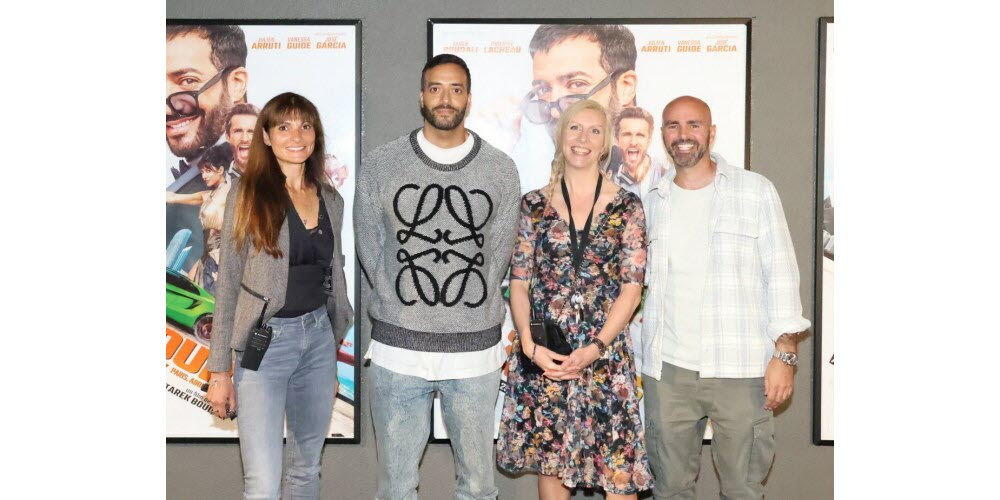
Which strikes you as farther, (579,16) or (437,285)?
(579,16)

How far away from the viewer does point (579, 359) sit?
261cm

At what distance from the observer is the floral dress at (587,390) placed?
8.69ft

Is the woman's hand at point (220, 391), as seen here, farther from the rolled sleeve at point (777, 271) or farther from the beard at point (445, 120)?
the rolled sleeve at point (777, 271)

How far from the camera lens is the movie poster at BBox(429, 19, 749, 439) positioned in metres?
3.30

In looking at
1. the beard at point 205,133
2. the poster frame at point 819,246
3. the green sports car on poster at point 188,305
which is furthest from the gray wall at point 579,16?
the green sports car on poster at point 188,305

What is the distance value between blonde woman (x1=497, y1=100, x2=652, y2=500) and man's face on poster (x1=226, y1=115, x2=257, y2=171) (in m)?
1.43

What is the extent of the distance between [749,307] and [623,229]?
56 cm

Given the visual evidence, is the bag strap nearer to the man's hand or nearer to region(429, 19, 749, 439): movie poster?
region(429, 19, 749, 439): movie poster

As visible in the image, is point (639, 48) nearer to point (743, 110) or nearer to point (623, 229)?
point (743, 110)

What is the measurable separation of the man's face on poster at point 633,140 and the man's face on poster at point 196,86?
5.69ft

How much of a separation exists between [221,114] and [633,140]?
188 centimetres

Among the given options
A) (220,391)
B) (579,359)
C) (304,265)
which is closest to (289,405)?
(220,391)

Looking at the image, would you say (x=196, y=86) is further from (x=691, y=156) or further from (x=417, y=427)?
(x=691, y=156)

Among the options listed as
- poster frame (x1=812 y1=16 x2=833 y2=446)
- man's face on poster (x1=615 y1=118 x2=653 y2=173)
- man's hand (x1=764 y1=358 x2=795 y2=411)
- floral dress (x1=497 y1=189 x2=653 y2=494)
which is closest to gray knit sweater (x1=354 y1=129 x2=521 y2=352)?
floral dress (x1=497 y1=189 x2=653 y2=494)
